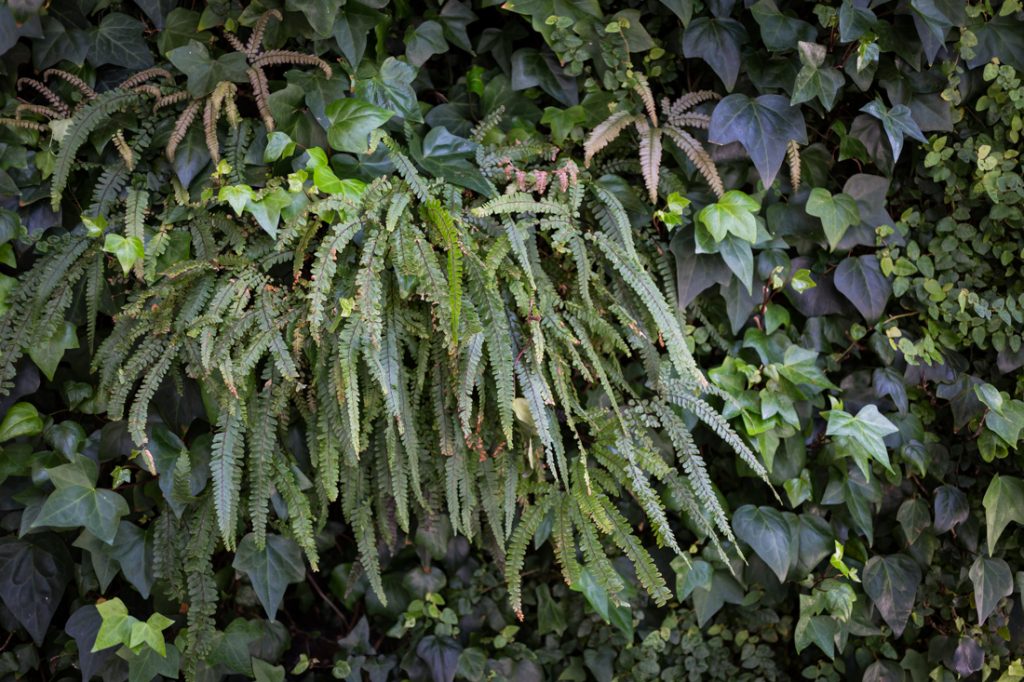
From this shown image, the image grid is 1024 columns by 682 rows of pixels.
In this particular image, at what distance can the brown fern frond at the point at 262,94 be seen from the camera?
1947mm

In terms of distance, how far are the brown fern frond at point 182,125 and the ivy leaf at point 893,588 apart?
82.1 inches

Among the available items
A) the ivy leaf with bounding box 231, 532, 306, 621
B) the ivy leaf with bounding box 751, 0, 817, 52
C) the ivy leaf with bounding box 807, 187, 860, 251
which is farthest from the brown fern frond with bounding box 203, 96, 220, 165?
the ivy leaf with bounding box 807, 187, 860, 251

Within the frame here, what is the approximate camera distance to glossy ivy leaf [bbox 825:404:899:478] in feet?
7.05

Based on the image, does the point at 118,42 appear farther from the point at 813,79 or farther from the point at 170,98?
the point at 813,79

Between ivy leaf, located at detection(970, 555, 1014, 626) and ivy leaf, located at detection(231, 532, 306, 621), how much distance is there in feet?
5.86

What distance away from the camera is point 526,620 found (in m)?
2.50

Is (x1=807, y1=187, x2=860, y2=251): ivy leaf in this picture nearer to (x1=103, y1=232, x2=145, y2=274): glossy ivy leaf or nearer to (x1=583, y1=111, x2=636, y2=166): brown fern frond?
(x1=583, y1=111, x2=636, y2=166): brown fern frond

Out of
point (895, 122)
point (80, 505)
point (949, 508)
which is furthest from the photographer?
point (949, 508)

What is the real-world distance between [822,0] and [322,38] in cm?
125

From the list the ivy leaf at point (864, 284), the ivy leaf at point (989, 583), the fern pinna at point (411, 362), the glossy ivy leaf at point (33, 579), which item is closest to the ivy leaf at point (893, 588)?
the ivy leaf at point (989, 583)

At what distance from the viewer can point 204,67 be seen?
1.94 m

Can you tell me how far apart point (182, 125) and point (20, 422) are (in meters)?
0.82

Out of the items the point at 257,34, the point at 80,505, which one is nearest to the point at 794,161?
the point at 257,34

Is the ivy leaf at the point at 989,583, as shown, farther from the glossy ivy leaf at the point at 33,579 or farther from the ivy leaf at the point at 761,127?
the glossy ivy leaf at the point at 33,579
